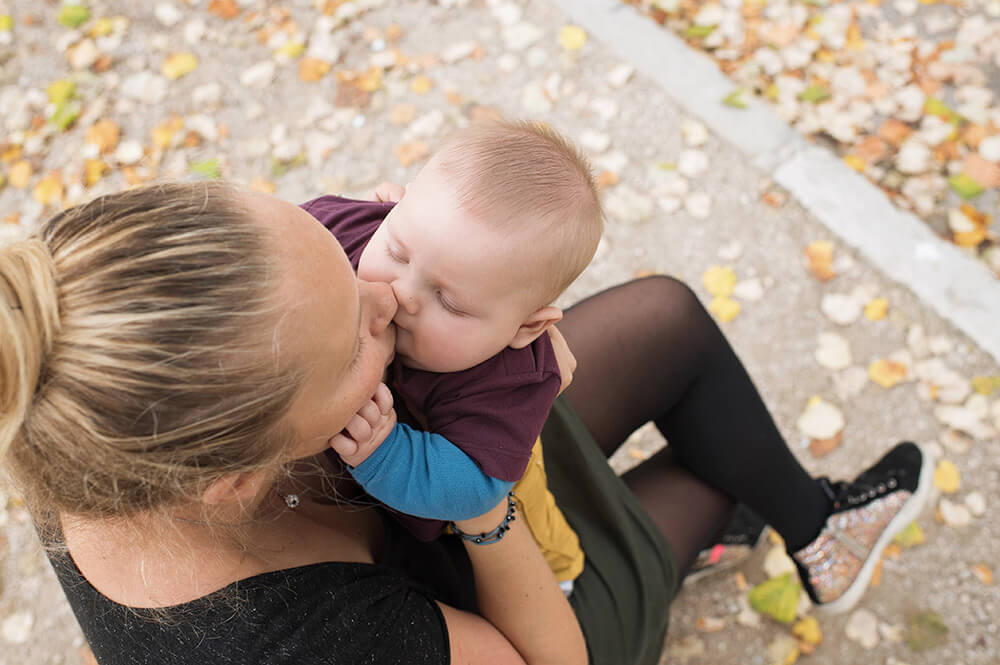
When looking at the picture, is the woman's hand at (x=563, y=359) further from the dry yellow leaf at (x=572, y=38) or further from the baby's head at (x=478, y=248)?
the dry yellow leaf at (x=572, y=38)

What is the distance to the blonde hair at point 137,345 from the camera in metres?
0.85

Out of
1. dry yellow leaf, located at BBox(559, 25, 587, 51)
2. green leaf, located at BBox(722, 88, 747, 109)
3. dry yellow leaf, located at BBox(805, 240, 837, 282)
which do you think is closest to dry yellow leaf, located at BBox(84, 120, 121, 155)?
dry yellow leaf, located at BBox(559, 25, 587, 51)

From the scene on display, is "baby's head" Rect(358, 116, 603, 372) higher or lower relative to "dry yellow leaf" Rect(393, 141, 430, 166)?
higher

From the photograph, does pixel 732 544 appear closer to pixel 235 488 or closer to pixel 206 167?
pixel 235 488

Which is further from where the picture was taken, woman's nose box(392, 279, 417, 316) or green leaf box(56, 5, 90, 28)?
green leaf box(56, 5, 90, 28)

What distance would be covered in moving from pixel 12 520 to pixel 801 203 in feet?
10.1

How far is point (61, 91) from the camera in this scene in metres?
3.52

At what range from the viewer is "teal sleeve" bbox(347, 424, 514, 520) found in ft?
3.92

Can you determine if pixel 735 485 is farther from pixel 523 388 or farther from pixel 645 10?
pixel 645 10

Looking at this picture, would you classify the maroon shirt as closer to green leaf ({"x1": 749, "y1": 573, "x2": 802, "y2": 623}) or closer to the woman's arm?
the woman's arm

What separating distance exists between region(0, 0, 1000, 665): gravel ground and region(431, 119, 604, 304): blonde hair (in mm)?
779

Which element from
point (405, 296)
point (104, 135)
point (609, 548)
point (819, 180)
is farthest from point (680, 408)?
point (104, 135)

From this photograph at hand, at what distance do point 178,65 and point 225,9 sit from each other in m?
0.41

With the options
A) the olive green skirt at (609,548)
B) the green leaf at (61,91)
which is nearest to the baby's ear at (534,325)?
the olive green skirt at (609,548)
